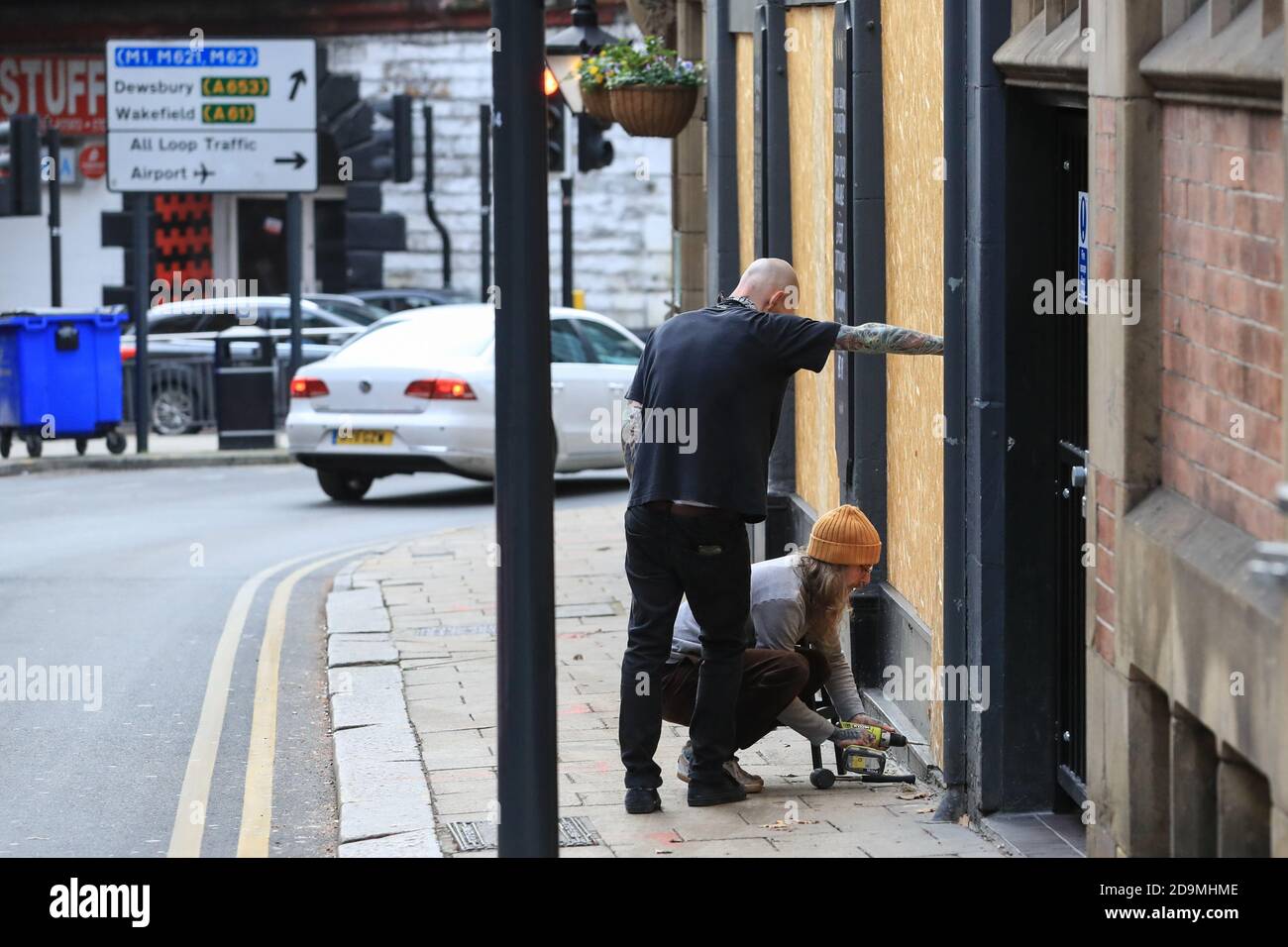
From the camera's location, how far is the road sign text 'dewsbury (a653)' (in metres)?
21.6

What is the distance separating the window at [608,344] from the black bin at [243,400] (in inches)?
179

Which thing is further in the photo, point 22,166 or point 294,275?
point 294,275

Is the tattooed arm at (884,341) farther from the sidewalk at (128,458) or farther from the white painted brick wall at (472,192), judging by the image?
the white painted brick wall at (472,192)

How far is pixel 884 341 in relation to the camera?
6.57 m

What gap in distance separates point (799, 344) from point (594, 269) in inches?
1071

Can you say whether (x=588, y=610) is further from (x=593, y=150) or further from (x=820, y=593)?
(x=593, y=150)

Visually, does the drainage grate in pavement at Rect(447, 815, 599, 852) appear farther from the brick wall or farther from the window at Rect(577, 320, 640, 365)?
the window at Rect(577, 320, 640, 365)

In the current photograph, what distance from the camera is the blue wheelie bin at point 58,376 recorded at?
20.1 meters

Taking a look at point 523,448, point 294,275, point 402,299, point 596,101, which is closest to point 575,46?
point 596,101

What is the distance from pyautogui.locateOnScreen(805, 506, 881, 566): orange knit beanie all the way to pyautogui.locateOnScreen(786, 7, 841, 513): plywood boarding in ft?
7.20

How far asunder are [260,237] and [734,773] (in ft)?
94.7
